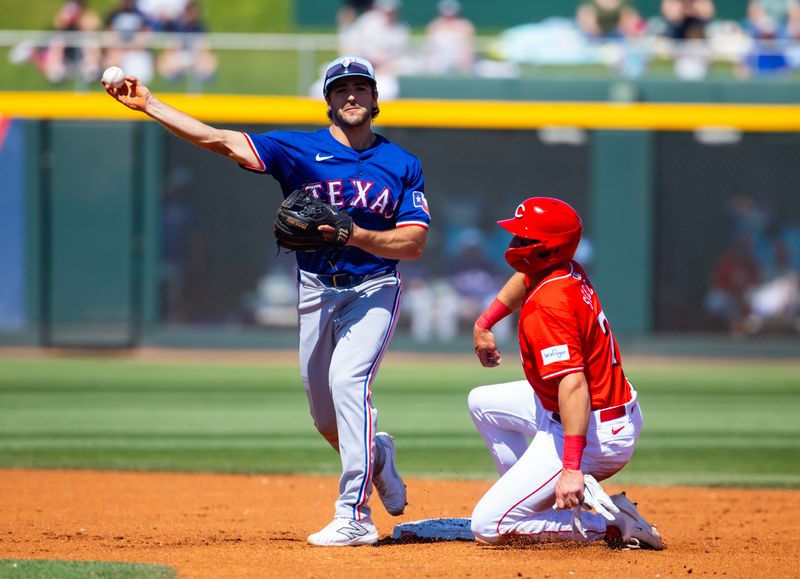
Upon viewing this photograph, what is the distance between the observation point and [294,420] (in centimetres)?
895

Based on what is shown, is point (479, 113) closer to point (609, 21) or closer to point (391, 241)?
point (609, 21)

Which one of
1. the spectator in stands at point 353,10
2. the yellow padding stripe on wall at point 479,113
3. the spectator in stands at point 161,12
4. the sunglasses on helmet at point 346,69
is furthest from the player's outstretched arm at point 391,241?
the spectator in stands at point 353,10

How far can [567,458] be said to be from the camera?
13.1ft

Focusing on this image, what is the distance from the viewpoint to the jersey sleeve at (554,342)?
405cm

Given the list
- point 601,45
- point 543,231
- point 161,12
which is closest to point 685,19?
point 601,45

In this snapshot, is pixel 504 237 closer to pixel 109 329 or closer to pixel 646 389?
pixel 646 389

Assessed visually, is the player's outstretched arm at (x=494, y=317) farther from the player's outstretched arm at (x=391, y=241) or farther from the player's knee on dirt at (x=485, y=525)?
the player's knee on dirt at (x=485, y=525)

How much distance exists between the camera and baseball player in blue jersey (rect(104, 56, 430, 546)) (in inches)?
173

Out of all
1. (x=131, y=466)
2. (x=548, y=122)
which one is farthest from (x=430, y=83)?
(x=131, y=466)

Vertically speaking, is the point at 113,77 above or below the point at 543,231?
above

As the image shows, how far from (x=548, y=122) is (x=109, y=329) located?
5.85 m

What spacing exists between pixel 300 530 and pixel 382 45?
1008 cm

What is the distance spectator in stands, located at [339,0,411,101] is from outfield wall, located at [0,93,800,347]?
48cm

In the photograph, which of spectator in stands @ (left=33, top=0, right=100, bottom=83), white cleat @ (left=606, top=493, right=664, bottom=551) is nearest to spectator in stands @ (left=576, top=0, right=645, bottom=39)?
spectator in stands @ (left=33, top=0, right=100, bottom=83)
